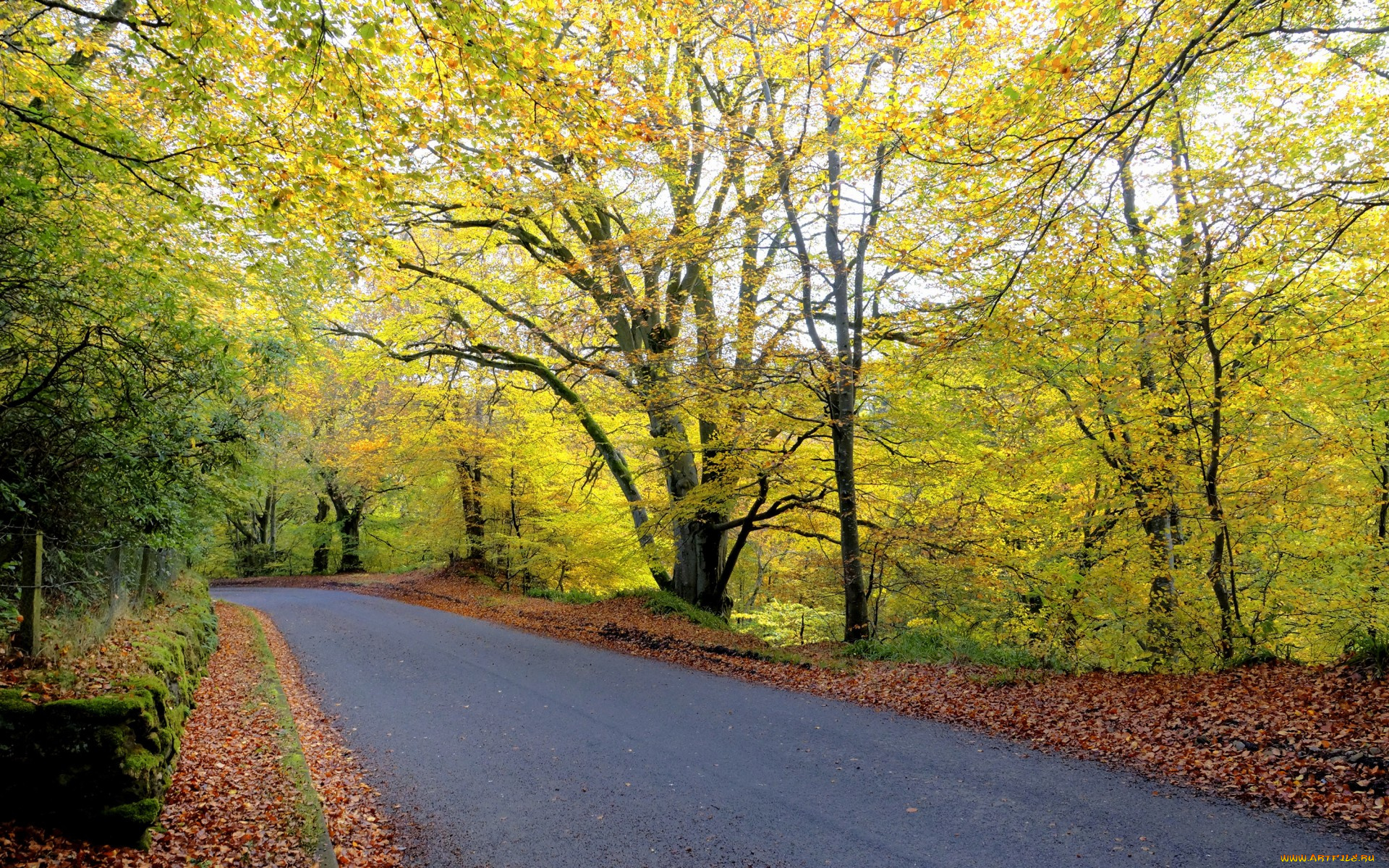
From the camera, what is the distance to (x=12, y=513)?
20.1ft

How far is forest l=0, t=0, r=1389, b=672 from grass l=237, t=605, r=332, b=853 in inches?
89.0

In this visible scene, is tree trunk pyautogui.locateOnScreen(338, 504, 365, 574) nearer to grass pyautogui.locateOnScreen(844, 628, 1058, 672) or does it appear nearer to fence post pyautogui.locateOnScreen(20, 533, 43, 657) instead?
grass pyautogui.locateOnScreen(844, 628, 1058, 672)

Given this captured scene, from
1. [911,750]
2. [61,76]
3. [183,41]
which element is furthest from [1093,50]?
[61,76]

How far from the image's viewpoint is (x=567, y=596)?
18266 mm

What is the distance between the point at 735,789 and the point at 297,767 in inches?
149

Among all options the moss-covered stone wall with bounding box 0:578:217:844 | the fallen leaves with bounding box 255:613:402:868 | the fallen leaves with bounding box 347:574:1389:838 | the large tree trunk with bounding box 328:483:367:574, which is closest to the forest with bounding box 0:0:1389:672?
the fallen leaves with bounding box 347:574:1389:838

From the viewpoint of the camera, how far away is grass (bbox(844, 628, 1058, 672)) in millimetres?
9102

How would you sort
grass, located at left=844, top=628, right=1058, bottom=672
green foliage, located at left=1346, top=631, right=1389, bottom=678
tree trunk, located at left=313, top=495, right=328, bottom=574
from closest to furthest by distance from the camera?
green foliage, located at left=1346, top=631, right=1389, bottom=678 < grass, located at left=844, top=628, right=1058, bottom=672 < tree trunk, located at left=313, top=495, right=328, bottom=574

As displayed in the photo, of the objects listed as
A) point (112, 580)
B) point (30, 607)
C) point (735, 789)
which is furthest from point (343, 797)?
point (112, 580)

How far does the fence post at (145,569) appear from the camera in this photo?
353 inches

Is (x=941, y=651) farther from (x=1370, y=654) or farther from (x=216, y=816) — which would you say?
(x=216, y=816)

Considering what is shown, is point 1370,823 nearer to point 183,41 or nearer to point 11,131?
point 183,41

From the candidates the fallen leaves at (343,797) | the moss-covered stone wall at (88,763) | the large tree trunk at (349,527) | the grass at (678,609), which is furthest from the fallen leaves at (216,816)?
the large tree trunk at (349,527)

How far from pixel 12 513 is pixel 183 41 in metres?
4.41
